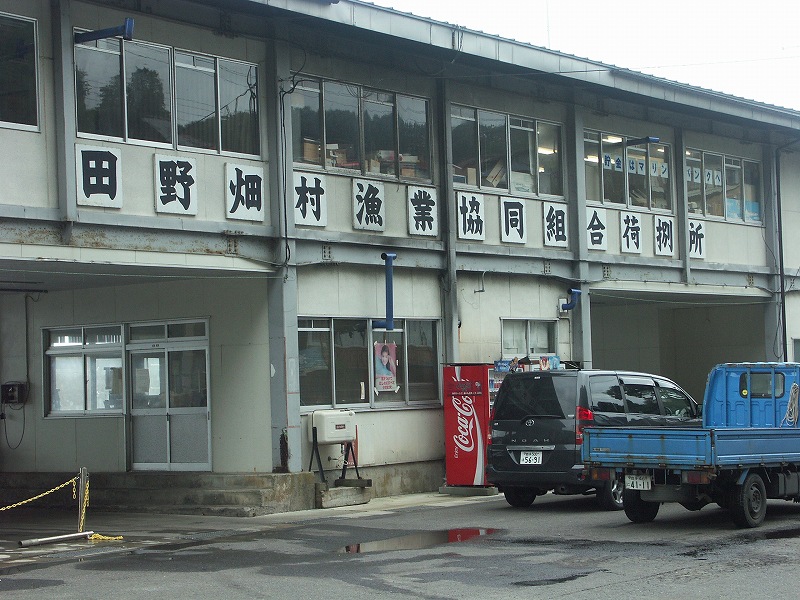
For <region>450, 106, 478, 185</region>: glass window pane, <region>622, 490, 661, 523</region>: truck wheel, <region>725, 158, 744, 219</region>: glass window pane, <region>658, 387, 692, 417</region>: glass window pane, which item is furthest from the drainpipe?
<region>622, 490, 661, 523</region>: truck wheel

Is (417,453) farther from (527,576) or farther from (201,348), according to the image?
(527,576)

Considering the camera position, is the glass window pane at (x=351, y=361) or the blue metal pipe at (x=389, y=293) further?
the blue metal pipe at (x=389, y=293)

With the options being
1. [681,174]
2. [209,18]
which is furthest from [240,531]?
[681,174]

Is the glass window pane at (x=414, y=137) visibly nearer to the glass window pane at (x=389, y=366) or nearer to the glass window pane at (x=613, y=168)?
the glass window pane at (x=389, y=366)

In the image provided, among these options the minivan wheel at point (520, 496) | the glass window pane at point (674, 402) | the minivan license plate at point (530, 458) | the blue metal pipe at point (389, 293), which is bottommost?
the minivan wheel at point (520, 496)

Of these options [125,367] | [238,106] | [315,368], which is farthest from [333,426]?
[238,106]

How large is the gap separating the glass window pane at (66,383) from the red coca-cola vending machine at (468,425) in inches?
253

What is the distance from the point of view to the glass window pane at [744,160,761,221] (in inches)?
1107

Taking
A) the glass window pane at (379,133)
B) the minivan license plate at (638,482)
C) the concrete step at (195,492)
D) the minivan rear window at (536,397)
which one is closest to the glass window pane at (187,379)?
the concrete step at (195,492)

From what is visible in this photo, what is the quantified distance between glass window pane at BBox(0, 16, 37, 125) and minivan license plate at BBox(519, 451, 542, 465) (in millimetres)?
7860

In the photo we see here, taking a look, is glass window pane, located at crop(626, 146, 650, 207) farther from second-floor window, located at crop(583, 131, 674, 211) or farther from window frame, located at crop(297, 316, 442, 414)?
window frame, located at crop(297, 316, 442, 414)

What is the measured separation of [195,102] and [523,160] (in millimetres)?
7666

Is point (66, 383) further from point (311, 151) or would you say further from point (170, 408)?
point (311, 151)

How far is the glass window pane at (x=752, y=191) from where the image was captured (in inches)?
1107
